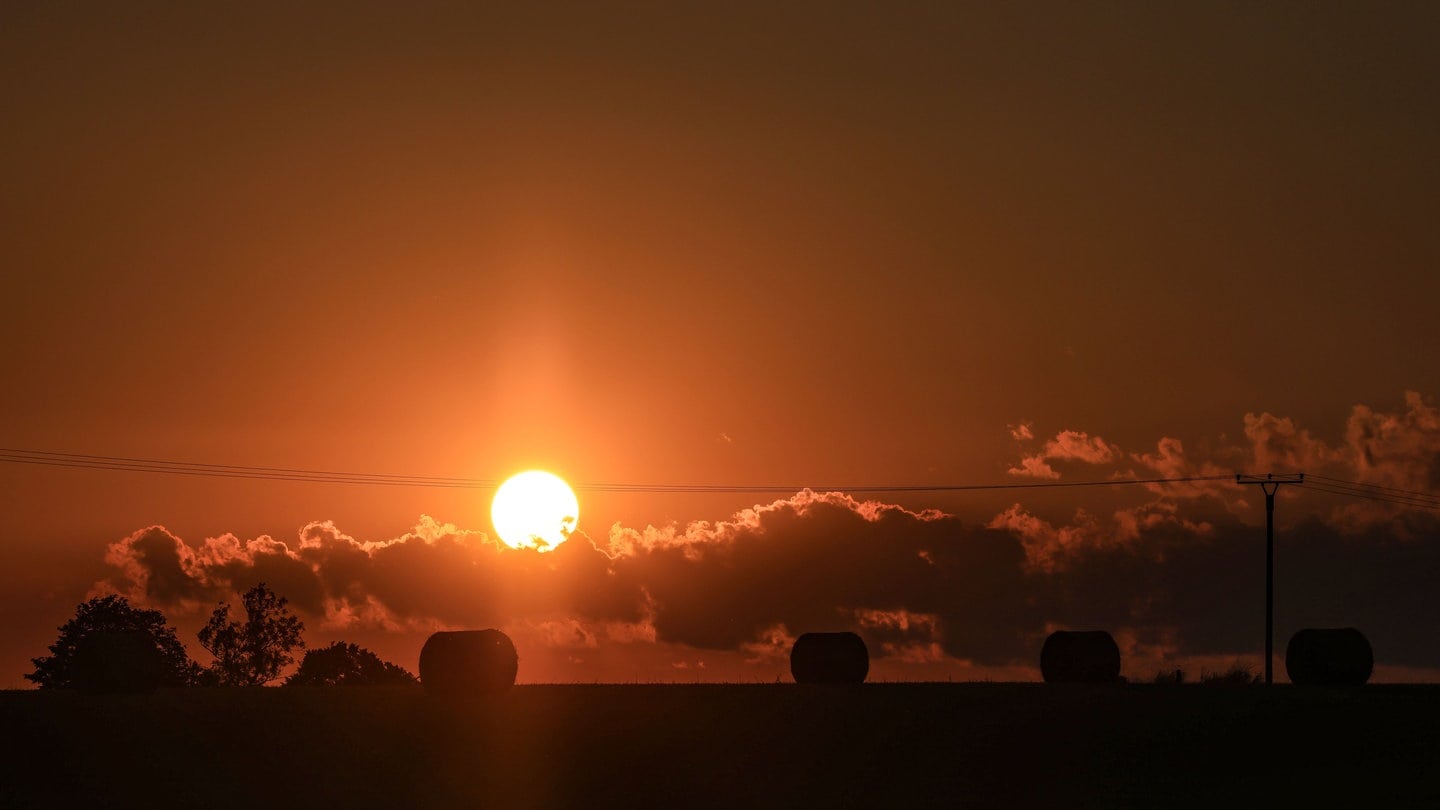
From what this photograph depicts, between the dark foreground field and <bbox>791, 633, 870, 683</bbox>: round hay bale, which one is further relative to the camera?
<bbox>791, 633, 870, 683</bbox>: round hay bale

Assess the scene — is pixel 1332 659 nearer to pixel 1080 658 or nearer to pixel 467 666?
pixel 1080 658

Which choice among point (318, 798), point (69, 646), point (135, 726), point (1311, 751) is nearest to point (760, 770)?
point (318, 798)

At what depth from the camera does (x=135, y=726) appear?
233 ft

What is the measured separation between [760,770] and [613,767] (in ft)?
18.6

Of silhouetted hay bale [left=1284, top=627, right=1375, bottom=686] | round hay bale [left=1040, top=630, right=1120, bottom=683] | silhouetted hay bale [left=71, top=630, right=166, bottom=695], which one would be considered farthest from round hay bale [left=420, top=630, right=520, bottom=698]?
silhouetted hay bale [left=1284, top=627, right=1375, bottom=686]

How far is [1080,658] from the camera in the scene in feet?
259

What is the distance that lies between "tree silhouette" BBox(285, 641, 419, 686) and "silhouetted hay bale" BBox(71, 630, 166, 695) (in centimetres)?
5047

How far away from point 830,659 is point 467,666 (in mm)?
16423

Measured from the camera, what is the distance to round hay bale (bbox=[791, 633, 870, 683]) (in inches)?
3152

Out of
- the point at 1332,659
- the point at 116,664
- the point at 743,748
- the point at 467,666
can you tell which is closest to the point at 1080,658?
the point at 1332,659

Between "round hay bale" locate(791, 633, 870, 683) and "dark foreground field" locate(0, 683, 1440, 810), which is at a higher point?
"round hay bale" locate(791, 633, 870, 683)

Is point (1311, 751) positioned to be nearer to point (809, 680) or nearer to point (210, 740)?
point (809, 680)

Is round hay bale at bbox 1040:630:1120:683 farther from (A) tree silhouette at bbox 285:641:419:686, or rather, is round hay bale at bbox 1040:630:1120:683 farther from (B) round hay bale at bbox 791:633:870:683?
(A) tree silhouette at bbox 285:641:419:686

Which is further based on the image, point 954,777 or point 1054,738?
point 1054,738
